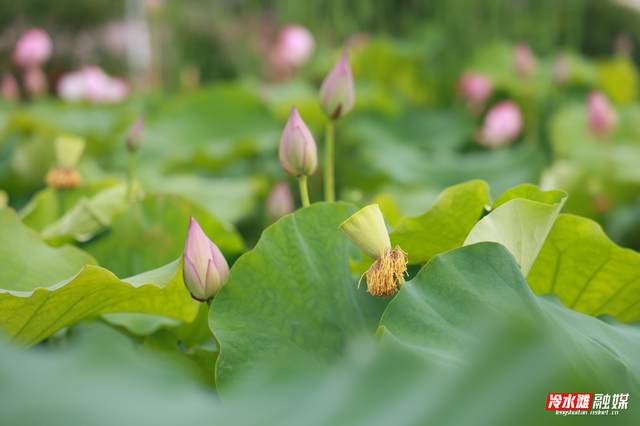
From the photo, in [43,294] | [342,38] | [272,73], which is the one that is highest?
[43,294]

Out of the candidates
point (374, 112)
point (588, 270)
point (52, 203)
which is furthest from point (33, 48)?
point (588, 270)

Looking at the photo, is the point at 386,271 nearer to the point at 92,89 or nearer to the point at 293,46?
the point at 293,46

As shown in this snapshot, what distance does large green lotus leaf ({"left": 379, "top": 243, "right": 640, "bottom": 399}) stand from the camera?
377 millimetres

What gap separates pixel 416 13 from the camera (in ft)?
9.00

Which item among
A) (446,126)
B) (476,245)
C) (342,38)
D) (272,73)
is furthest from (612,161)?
(272,73)

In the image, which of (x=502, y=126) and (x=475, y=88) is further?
(x=475, y=88)

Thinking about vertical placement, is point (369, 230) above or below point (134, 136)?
above

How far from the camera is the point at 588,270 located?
530mm

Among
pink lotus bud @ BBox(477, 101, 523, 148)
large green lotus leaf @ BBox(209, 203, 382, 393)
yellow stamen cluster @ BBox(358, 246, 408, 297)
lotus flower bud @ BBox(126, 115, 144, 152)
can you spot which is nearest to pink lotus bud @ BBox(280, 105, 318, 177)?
large green lotus leaf @ BBox(209, 203, 382, 393)

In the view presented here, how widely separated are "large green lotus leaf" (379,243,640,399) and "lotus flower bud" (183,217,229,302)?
0.15 m

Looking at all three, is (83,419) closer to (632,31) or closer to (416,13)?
(416,13)

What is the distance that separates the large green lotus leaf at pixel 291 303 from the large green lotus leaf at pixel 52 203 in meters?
0.53

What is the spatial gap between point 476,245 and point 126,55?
9413mm

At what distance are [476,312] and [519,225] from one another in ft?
0.33
